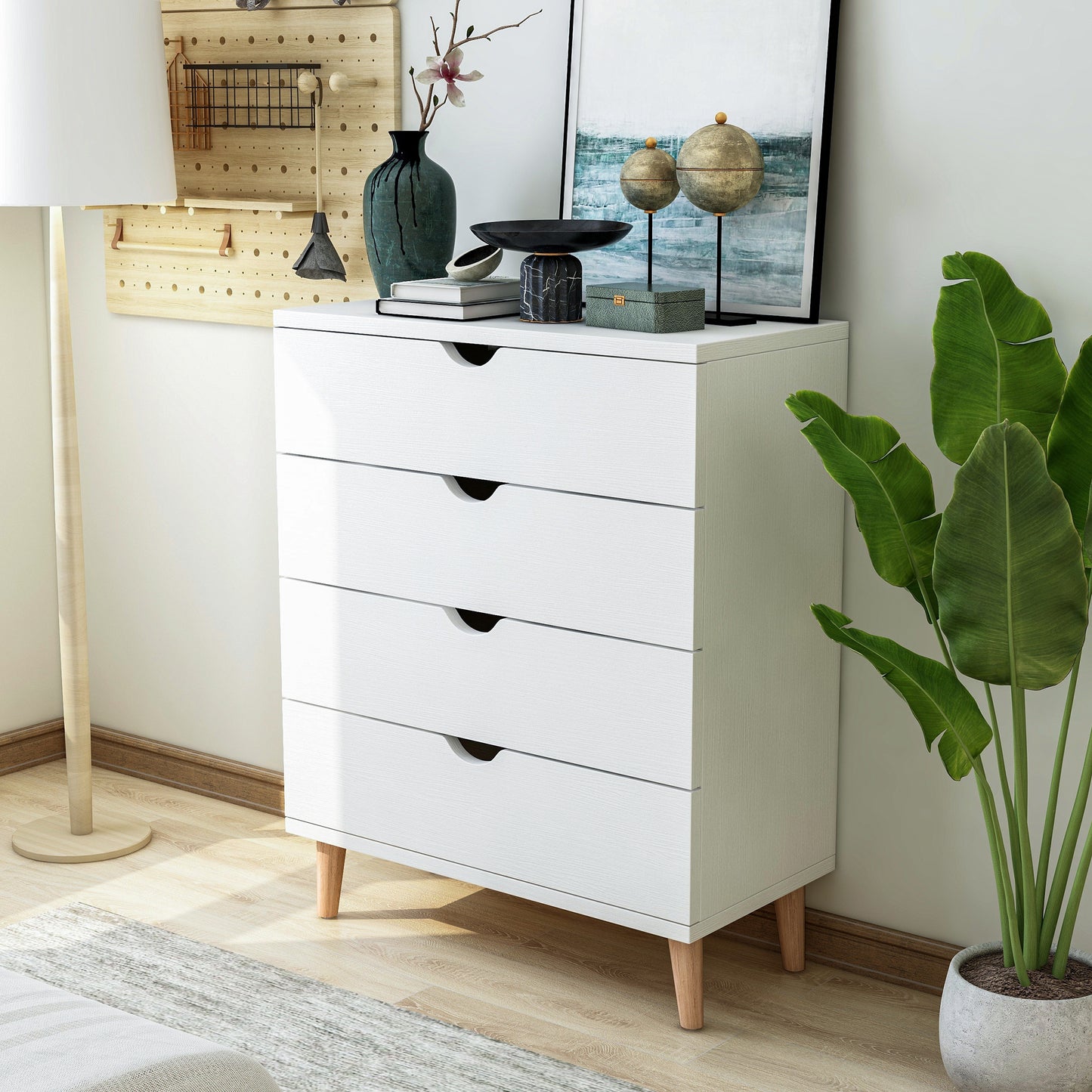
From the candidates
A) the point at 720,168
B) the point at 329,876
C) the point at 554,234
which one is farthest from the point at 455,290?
the point at 329,876

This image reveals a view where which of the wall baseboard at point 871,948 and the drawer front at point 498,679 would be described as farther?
the wall baseboard at point 871,948

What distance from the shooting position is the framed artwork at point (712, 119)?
2250 millimetres

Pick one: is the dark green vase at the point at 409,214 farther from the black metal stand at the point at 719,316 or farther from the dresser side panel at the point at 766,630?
the dresser side panel at the point at 766,630

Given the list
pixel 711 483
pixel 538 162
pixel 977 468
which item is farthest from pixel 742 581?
pixel 538 162

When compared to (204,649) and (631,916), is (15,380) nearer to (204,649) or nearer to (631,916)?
(204,649)

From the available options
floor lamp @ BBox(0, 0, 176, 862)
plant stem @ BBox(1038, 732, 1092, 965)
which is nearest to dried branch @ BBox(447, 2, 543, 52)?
floor lamp @ BBox(0, 0, 176, 862)

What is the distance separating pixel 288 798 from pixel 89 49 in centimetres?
134

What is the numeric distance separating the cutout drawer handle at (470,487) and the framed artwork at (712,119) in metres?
0.40

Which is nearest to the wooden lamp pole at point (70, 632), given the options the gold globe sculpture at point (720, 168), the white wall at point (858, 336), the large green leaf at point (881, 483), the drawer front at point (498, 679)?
the white wall at point (858, 336)

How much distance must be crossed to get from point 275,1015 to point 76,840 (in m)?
0.87

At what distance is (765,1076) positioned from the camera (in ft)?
7.06

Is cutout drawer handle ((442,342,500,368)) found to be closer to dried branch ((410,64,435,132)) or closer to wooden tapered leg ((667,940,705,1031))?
dried branch ((410,64,435,132))

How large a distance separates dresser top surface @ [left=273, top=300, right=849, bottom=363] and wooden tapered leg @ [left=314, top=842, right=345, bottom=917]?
90 cm

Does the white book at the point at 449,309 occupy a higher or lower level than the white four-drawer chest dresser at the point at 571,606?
higher
